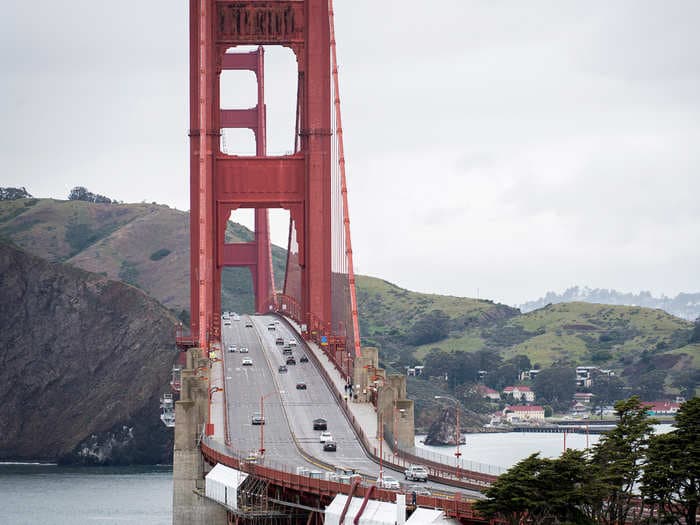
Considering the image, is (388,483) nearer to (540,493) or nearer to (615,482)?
(615,482)

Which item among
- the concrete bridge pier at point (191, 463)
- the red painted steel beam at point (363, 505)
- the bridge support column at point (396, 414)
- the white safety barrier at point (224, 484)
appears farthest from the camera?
the bridge support column at point (396, 414)

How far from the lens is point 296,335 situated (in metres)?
151

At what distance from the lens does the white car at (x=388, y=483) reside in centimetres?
7912

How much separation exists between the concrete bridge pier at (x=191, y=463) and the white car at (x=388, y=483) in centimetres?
1660

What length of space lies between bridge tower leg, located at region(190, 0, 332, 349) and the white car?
157 ft

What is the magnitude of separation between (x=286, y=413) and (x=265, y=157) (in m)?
24.5

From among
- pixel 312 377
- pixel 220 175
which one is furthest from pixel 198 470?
pixel 220 175

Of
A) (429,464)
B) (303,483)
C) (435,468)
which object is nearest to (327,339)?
(429,464)

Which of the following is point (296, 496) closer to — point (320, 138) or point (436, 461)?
point (436, 461)

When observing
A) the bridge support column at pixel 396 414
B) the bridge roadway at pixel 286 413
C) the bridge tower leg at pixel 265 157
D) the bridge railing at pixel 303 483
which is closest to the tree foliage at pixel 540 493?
the bridge railing at pixel 303 483

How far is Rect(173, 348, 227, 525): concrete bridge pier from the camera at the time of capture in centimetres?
9681

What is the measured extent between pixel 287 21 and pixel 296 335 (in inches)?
1192

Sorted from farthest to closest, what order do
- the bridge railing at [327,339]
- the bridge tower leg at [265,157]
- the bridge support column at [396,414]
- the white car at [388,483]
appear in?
1. the bridge tower leg at [265,157]
2. the bridge railing at [327,339]
3. the bridge support column at [396,414]
4. the white car at [388,483]

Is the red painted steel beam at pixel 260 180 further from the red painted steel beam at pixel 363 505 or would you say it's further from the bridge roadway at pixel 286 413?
the red painted steel beam at pixel 363 505
